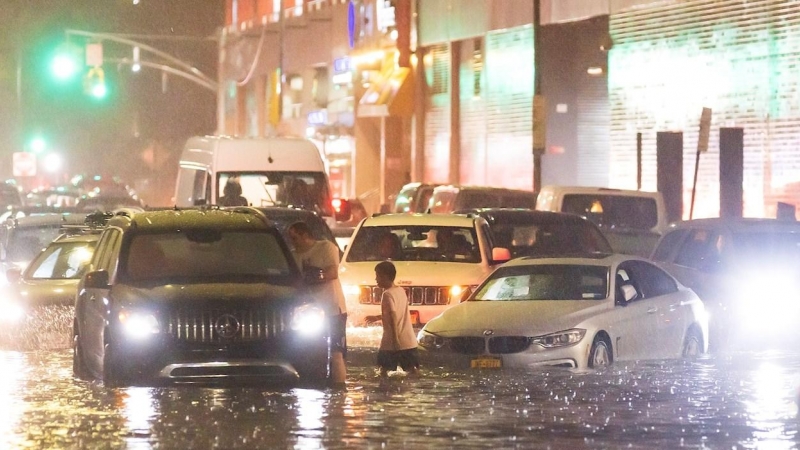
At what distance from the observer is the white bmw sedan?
1602 centimetres

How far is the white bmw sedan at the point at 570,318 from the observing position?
52.5 feet

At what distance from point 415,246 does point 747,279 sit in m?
3.92

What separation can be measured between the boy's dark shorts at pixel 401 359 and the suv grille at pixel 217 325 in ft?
6.49

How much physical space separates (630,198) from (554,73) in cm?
1727

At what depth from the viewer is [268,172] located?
27.5 m

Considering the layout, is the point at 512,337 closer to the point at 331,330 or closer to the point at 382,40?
the point at 331,330

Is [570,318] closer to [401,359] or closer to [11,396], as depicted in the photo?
[401,359]

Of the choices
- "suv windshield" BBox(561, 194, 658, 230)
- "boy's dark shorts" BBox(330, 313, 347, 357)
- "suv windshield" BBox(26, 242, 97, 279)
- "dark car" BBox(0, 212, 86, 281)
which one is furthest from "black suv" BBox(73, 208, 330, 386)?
"suv windshield" BBox(561, 194, 658, 230)

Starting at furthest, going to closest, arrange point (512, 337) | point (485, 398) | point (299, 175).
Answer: point (299, 175) → point (512, 337) → point (485, 398)

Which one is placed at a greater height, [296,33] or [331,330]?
[296,33]

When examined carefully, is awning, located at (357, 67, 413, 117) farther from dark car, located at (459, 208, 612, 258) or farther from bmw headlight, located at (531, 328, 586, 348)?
bmw headlight, located at (531, 328, 586, 348)

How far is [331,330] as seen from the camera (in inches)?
554

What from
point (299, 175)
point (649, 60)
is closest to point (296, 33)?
point (649, 60)

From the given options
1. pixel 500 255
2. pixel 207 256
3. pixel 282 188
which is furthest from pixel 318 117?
pixel 207 256
